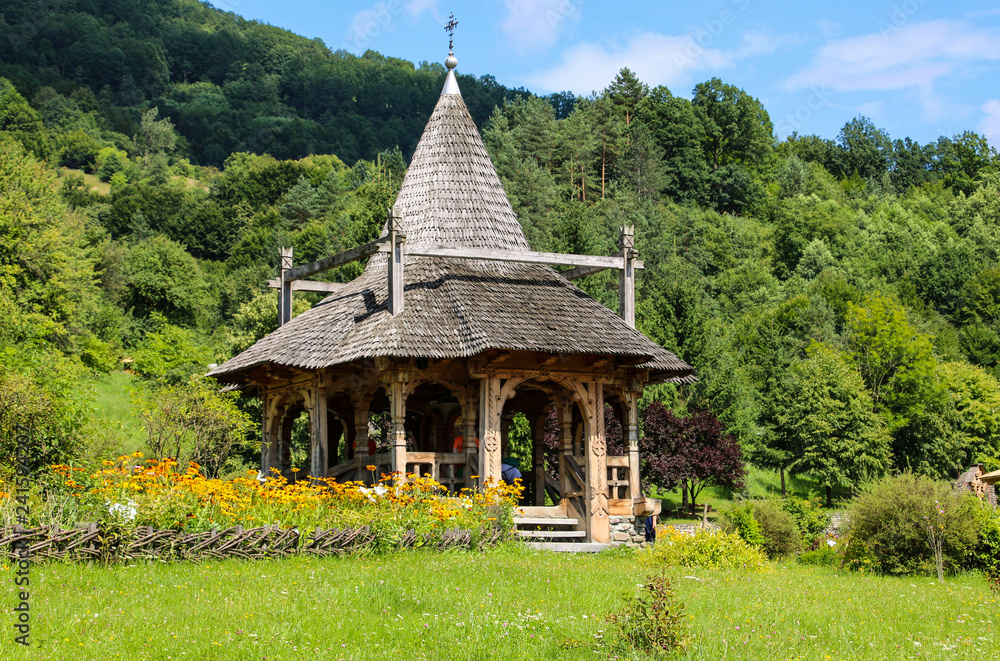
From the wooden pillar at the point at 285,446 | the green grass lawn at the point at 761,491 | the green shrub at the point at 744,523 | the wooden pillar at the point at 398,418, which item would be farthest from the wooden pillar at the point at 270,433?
the green grass lawn at the point at 761,491

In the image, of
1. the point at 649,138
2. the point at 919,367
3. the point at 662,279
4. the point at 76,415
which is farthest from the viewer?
the point at 649,138

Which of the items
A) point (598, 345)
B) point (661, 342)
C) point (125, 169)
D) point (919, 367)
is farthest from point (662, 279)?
point (125, 169)

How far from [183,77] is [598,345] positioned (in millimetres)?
126051

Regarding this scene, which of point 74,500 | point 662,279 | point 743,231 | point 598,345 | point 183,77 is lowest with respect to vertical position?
point 74,500

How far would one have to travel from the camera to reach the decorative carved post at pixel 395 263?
1684 cm

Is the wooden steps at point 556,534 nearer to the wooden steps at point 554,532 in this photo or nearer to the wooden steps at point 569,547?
the wooden steps at point 554,532

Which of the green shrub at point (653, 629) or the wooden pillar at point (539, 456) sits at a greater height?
the wooden pillar at point (539, 456)

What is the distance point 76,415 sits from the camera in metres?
17.9

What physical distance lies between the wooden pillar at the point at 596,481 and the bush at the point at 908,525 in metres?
4.27

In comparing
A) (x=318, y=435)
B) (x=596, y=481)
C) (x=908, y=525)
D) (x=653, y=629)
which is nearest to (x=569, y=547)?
(x=596, y=481)

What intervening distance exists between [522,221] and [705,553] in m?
39.4

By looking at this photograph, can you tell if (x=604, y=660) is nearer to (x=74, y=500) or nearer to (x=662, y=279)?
(x=74, y=500)

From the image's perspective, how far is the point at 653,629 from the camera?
743 cm

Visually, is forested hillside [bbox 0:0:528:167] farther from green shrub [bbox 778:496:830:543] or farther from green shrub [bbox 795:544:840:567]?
green shrub [bbox 795:544:840:567]
